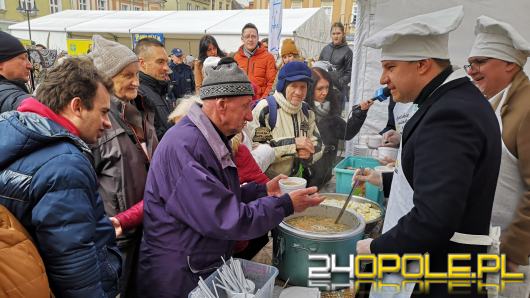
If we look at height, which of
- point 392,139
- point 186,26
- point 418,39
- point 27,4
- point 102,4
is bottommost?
point 392,139


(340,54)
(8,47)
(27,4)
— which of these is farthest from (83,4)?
(8,47)

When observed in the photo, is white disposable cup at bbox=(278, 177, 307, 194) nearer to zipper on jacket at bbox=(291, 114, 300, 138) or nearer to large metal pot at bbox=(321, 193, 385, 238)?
large metal pot at bbox=(321, 193, 385, 238)

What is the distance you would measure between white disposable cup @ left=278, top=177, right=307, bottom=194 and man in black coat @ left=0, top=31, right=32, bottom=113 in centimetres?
222

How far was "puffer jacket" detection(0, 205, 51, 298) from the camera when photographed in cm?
105

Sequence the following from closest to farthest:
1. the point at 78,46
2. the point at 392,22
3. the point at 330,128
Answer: the point at 330,128 → the point at 392,22 → the point at 78,46

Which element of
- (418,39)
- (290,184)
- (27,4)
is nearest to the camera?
(418,39)

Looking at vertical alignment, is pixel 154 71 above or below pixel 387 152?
above

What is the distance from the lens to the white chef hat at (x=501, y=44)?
2.08 m

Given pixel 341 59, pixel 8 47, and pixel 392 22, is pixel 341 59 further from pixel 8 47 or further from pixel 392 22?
pixel 8 47

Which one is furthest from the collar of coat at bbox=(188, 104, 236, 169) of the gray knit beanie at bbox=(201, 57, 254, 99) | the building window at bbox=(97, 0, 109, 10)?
the building window at bbox=(97, 0, 109, 10)

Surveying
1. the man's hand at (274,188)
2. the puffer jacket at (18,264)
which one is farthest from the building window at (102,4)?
the puffer jacket at (18,264)

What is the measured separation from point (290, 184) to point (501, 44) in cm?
Answer: 157

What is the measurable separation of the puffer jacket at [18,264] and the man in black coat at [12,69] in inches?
82.8

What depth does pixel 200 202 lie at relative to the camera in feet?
5.18
